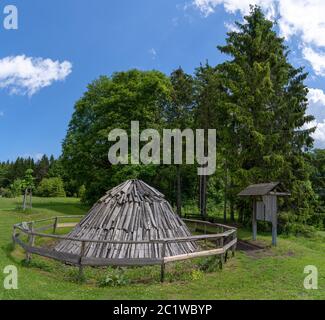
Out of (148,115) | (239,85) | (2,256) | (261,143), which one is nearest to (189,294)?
(2,256)

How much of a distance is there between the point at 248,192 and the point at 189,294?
10844mm

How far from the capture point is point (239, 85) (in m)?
26.7

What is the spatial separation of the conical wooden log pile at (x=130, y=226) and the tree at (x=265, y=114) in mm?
11092

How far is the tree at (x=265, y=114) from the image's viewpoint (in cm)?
2481

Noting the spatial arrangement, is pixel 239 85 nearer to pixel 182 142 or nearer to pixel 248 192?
pixel 182 142

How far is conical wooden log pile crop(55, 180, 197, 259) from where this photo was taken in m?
13.0

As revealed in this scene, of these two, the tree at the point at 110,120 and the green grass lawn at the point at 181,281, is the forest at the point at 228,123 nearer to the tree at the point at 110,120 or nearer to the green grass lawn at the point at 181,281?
the tree at the point at 110,120

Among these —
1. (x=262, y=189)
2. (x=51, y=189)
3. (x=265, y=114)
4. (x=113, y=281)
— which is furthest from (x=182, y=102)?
(x=51, y=189)

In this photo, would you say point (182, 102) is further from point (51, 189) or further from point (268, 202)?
point (51, 189)

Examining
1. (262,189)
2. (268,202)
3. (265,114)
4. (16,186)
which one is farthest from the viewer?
(16,186)

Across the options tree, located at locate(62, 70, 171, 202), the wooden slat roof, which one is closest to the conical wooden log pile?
the wooden slat roof

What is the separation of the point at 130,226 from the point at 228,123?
52.2 ft

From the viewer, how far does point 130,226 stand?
13.8 m

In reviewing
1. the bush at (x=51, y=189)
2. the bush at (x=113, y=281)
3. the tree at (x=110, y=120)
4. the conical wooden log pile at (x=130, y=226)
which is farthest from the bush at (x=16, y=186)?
the bush at (x=113, y=281)
